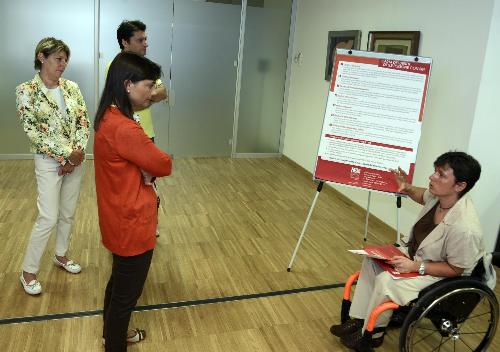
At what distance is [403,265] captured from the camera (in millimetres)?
2020

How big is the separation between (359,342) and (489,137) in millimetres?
1846

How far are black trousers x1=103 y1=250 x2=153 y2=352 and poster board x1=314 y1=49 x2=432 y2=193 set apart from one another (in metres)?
1.55

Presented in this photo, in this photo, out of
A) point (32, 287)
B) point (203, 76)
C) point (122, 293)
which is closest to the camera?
point (122, 293)

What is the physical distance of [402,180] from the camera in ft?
8.72

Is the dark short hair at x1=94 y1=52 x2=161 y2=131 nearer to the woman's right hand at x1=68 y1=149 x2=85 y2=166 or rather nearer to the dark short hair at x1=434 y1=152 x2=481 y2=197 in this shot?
the woman's right hand at x1=68 y1=149 x2=85 y2=166

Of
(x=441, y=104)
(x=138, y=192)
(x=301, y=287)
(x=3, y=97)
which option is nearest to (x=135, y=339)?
(x=138, y=192)

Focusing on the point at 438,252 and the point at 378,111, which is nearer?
the point at 438,252

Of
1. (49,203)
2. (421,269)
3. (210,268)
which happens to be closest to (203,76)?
(210,268)

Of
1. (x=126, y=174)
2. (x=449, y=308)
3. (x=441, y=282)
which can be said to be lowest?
(x=449, y=308)

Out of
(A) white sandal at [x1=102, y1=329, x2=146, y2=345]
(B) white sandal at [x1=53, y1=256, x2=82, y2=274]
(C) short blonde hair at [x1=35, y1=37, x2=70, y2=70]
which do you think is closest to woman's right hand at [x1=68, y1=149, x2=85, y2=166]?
(C) short blonde hair at [x1=35, y1=37, x2=70, y2=70]

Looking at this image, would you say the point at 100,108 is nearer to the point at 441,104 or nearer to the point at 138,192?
the point at 138,192

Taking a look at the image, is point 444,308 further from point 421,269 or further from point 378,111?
point 378,111

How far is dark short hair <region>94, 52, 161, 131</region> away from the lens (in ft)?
5.32

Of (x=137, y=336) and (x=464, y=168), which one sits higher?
(x=464, y=168)
